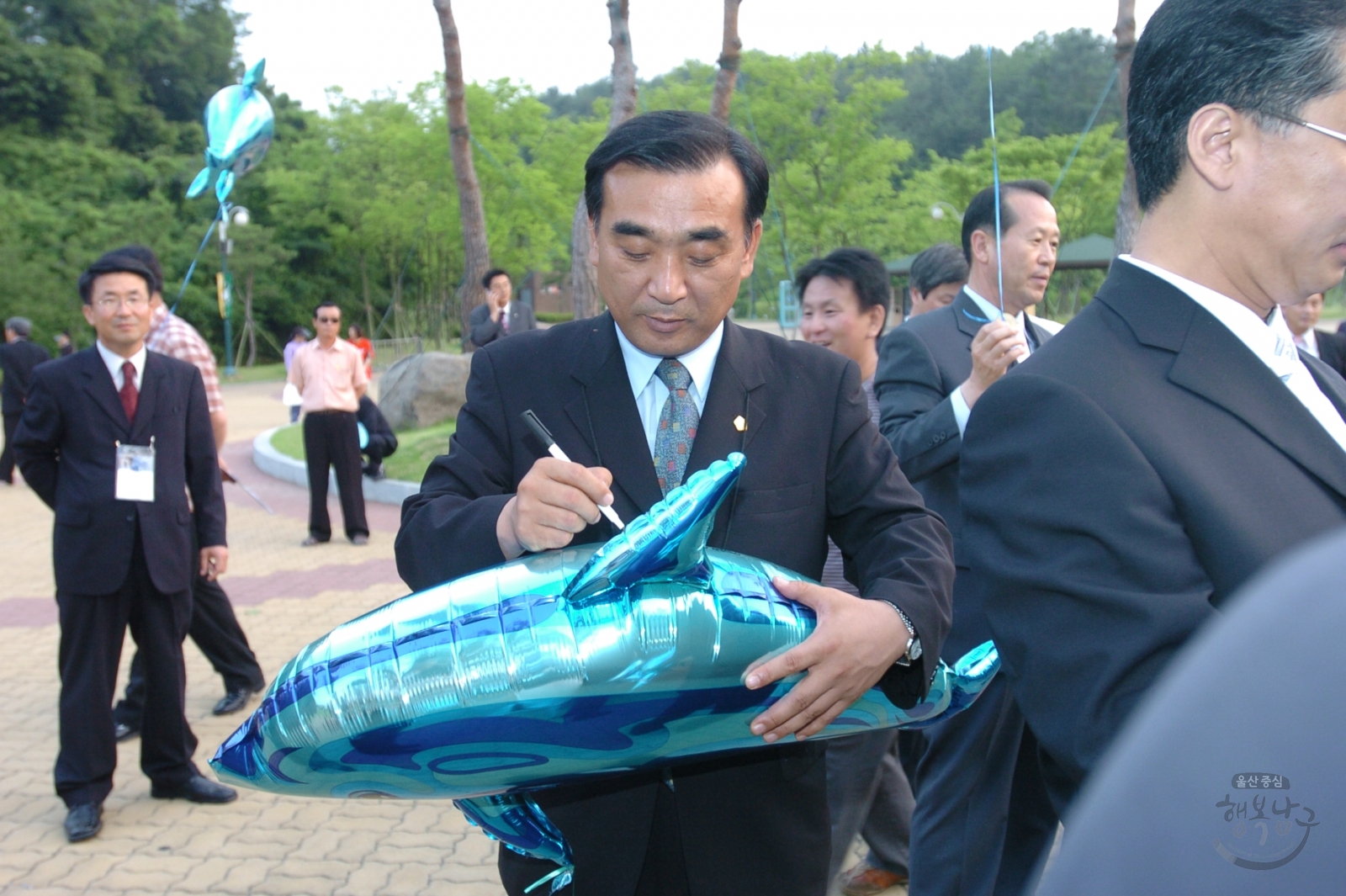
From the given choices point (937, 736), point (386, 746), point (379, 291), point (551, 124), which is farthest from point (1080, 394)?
point (379, 291)

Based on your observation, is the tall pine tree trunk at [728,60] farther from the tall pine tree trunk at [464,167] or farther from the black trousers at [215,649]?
the black trousers at [215,649]

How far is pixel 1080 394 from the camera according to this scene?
1.24 meters

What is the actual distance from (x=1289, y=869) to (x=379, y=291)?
1743 inches

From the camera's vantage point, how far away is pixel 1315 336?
19.9 feet

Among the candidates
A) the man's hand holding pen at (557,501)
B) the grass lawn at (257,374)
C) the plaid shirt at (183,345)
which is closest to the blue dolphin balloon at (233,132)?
the plaid shirt at (183,345)

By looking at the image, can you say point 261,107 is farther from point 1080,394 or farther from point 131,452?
point 1080,394

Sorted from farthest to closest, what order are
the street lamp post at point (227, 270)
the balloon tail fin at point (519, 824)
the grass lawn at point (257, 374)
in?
the grass lawn at point (257, 374), the street lamp post at point (227, 270), the balloon tail fin at point (519, 824)

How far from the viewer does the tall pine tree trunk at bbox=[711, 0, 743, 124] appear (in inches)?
403

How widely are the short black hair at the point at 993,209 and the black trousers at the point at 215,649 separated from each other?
3.67 meters

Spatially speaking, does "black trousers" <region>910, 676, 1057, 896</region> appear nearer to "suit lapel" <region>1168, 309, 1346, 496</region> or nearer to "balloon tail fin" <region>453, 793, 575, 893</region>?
"balloon tail fin" <region>453, 793, 575, 893</region>

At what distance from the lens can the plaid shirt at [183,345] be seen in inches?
230

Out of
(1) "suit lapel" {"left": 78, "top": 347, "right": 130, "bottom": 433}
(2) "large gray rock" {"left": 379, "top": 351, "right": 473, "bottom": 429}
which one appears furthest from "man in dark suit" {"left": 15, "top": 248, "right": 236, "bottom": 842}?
(2) "large gray rock" {"left": 379, "top": 351, "right": 473, "bottom": 429}

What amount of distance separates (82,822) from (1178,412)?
4.19m

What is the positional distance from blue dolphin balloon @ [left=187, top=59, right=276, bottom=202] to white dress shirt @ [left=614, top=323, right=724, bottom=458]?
5614 millimetres
